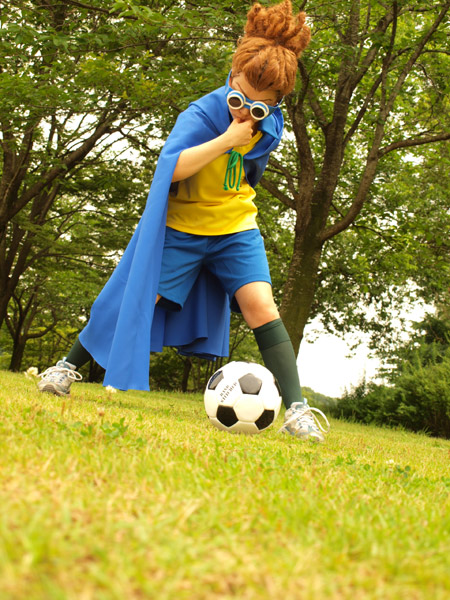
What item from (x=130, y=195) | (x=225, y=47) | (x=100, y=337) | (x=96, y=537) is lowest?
(x=96, y=537)

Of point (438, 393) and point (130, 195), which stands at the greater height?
point (130, 195)

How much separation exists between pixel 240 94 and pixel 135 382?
1.96 meters

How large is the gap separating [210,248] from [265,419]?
50.9 inches

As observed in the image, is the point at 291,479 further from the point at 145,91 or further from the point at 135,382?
the point at 145,91

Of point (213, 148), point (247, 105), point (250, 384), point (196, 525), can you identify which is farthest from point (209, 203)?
point (196, 525)

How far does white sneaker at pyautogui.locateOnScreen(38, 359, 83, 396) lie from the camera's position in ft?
13.9

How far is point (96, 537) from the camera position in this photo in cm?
117

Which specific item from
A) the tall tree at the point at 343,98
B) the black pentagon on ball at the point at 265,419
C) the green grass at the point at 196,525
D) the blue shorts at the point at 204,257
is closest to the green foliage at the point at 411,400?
the tall tree at the point at 343,98

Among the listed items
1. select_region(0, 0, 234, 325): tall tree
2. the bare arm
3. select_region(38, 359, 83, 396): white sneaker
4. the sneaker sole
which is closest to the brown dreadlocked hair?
the bare arm

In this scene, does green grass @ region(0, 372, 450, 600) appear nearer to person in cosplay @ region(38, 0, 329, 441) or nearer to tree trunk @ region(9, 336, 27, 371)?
person in cosplay @ region(38, 0, 329, 441)

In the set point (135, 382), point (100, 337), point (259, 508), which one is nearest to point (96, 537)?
point (259, 508)

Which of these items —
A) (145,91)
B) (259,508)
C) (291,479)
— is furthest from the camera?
(145,91)

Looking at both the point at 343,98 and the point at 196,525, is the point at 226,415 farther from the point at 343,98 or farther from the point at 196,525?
the point at 343,98

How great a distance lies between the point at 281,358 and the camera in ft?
13.2
